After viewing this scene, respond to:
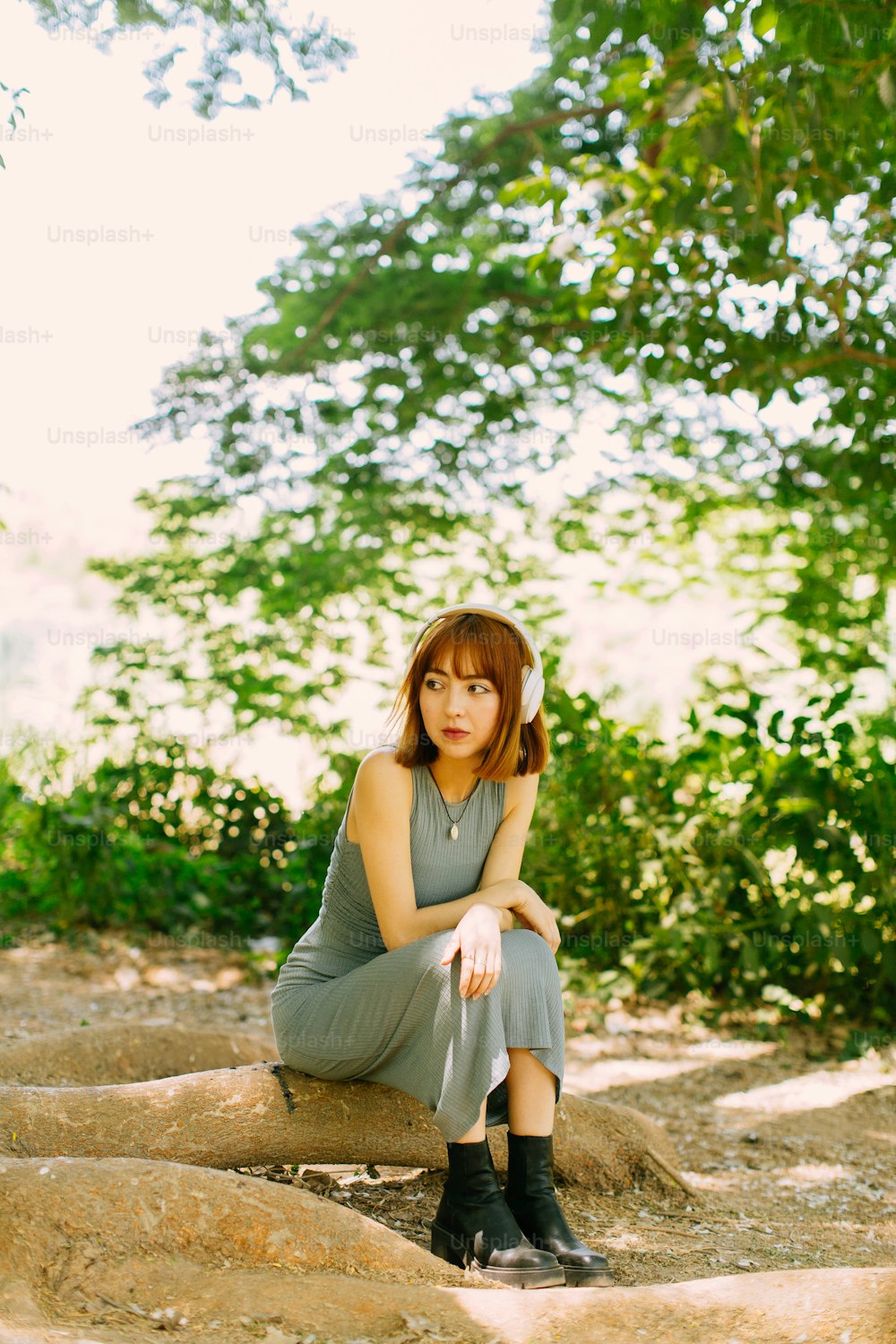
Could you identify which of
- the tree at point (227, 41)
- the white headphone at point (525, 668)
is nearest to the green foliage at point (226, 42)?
the tree at point (227, 41)

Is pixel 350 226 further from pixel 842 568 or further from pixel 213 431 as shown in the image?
pixel 842 568

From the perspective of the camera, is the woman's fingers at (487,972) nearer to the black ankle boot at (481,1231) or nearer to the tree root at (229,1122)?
the black ankle boot at (481,1231)

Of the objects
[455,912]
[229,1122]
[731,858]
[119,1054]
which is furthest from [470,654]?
[731,858]

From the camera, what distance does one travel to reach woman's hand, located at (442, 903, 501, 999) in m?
2.31

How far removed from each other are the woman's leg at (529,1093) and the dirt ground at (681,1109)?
378 millimetres

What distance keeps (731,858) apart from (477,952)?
3.02m

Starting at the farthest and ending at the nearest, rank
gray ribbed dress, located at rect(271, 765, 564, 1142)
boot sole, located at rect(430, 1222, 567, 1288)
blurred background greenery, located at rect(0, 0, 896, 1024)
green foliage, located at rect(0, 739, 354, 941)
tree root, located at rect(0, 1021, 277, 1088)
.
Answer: green foliage, located at rect(0, 739, 354, 941)
blurred background greenery, located at rect(0, 0, 896, 1024)
tree root, located at rect(0, 1021, 277, 1088)
gray ribbed dress, located at rect(271, 765, 564, 1142)
boot sole, located at rect(430, 1222, 567, 1288)

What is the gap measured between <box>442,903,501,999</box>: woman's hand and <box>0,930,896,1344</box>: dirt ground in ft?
2.35

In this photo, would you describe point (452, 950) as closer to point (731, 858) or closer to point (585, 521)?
point (731, 858)

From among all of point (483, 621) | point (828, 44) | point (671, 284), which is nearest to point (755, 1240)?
point (483, 621)

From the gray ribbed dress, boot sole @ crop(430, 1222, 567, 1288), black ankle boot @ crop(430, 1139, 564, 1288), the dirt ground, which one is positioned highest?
the gray ribbed dress

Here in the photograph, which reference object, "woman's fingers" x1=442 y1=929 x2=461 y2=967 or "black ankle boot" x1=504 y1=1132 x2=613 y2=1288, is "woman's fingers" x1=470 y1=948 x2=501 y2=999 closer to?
"woman's fingers" x1=442 y1=929 x2=461 y2=967

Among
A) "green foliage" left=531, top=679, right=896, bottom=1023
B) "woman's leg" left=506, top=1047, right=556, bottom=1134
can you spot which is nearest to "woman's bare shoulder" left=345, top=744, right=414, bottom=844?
"woman's leg" left=506, top=1047, right=556, bottom=1134

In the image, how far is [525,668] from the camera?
9.21ft
